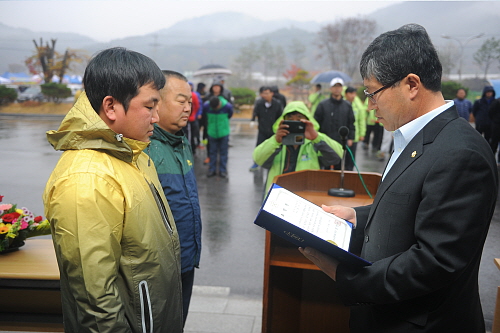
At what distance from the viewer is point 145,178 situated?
170cm

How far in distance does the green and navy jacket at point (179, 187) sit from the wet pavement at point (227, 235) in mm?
1074

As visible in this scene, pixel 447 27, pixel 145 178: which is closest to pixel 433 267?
pixel 145 178

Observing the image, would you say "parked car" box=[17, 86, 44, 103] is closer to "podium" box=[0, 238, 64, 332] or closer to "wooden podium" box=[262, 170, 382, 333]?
"podium" box=[0, 238, 64, 332]

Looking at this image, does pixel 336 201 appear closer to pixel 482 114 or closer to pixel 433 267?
pixel 433 267

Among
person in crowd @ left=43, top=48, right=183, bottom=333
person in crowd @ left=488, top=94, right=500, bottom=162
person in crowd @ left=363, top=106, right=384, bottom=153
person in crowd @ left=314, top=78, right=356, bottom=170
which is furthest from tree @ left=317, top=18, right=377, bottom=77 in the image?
person in crowd @ left=43, top=48, right=183, bottom=333

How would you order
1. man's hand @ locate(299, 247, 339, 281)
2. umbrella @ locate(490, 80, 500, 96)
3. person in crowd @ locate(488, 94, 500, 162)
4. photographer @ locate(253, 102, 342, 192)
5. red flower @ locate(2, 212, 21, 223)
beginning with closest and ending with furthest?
man's hand @ locate(299, 247, 339, 281) → red flower @ locate(2, 212, 21, 223) → photographer @ locate(253, 102, 342, 192) → person in crowd @ locate(488, 94, 500, 162) → umbrella @ locate(490, 80, 500, 96)

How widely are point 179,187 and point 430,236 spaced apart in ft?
4.85

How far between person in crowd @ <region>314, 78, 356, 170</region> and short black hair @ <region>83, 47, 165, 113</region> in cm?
634

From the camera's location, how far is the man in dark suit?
136cm

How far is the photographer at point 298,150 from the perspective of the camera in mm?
3936

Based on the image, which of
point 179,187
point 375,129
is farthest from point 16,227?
point 375,129

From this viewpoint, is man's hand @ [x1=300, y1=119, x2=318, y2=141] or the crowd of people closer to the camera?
the crowd of people

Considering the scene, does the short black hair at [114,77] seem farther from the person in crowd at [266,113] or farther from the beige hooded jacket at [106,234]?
the person in crowd at [266,113]

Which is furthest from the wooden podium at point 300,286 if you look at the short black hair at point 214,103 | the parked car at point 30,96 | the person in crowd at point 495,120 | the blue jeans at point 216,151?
the parked car at point 30,96
